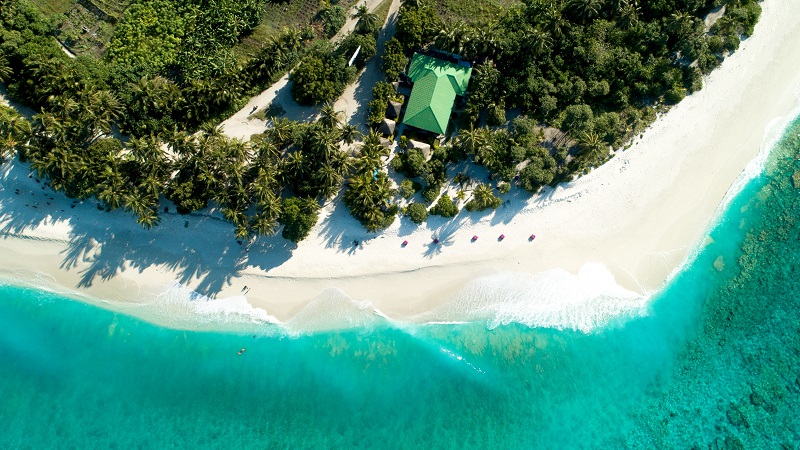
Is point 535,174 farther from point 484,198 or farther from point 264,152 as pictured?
point 264,152

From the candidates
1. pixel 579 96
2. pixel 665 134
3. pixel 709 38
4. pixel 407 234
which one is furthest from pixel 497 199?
pixel 709 38

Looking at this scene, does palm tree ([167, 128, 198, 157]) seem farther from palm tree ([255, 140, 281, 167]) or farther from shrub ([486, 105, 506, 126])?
shrub ([486, 105, 506, 126])

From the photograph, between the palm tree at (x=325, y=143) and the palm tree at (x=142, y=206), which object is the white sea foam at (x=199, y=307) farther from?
the palm tree at (x=325, y=143)

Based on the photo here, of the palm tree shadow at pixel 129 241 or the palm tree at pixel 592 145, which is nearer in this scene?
the palm tree at pixel 592 145

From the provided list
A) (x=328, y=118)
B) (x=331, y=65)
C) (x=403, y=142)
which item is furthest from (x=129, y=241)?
(x=403, y=142)

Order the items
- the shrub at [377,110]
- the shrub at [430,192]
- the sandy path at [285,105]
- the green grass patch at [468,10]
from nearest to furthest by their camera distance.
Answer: the shrub at [377,110] → the shrub at [430,192] → the sandy path at [285,105] → the green grass patch at [468,10]

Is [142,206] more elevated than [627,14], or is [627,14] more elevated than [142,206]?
[627,14]

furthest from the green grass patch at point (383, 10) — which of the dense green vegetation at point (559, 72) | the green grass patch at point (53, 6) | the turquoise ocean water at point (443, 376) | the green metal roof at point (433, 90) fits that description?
the turquoise ocean water at point (443, 376)
